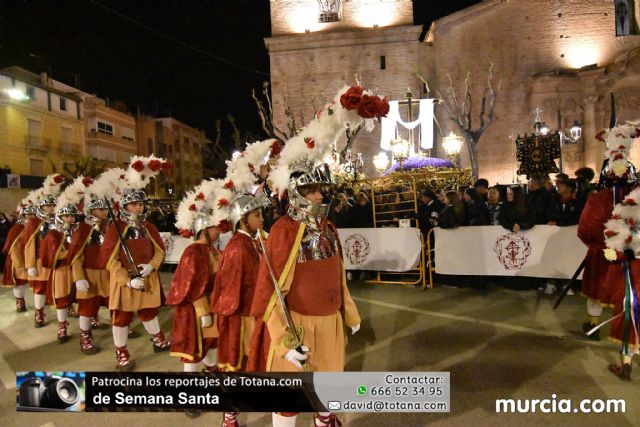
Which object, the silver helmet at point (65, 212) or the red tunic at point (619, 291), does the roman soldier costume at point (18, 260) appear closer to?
the silver helmet at point (65, 212)

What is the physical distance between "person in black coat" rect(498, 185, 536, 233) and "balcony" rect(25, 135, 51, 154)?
39671 mm

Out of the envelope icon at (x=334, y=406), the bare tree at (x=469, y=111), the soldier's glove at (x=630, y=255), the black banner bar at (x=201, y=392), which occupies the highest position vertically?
the bare tree at (x=469, y=111)

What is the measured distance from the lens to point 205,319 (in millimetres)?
4457

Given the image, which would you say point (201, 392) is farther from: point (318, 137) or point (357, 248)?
point (357, 248)

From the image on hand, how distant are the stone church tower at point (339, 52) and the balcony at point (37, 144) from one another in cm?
2184

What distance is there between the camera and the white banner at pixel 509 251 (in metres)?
8.09

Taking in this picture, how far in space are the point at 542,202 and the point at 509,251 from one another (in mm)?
1229

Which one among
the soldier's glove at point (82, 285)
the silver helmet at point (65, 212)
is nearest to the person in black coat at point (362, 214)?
the silver helmet at point (65, 212)

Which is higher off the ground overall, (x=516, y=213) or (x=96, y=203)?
(x=96, y=203)

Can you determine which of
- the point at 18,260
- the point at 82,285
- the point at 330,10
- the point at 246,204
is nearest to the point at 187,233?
the point at 246,204

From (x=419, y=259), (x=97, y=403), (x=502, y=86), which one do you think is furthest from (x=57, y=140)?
(x=97, y=403)

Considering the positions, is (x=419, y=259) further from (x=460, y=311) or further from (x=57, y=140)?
(x=57, y=140)

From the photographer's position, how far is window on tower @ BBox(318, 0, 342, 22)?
30.6 m

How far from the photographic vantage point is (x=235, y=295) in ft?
12.8
